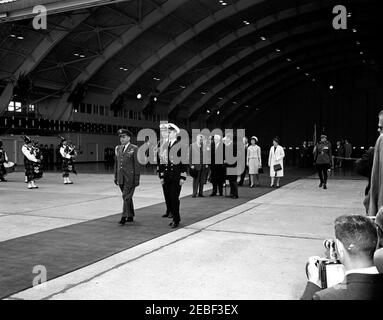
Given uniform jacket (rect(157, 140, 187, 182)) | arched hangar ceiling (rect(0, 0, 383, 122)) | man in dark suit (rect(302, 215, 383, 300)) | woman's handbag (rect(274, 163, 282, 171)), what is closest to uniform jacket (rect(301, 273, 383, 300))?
man in dark suit (rect(302, 215, 383, 300))

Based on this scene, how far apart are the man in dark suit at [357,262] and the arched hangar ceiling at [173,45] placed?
2225 cm

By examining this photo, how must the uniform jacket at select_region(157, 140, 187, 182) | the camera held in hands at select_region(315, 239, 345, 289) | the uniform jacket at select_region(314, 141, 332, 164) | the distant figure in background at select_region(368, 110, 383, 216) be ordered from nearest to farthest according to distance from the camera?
the camera held in hands at select_region(315, 239, 345, 289) → the distant figure in background at select_region(368, 110, 383, 216) → the uniform jacket at select_region(157, 140, 187, 182) → the uniform jacket at select_region(314, 141, 332, 164)

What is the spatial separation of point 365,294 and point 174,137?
587 cm

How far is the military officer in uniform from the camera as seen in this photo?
288 inches

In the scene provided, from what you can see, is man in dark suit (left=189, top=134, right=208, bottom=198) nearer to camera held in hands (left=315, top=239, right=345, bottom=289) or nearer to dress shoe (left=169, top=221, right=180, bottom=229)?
dress shoe (left=169, top=221, right=180, bottom=229)

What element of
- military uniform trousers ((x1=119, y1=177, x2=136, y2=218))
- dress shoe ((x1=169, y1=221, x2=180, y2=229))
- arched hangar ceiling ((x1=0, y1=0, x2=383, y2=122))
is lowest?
dress shoe ((x1=169, y1=221, x2=180, y2=229))

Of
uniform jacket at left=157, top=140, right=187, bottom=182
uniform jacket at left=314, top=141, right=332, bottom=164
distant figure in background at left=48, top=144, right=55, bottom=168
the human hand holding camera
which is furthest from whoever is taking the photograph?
distant figure in background at left=48, top=144, right=55, bottom=168

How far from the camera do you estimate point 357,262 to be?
7.27 feet

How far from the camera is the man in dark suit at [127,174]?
24.5 feet

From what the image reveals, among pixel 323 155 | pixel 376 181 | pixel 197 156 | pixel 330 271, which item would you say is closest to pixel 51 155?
pixel 197 156

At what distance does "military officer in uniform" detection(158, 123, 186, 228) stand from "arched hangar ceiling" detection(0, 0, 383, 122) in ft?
55.6

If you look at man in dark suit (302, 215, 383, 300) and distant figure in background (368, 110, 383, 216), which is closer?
man in dark suit (302, 215, 383, 300)

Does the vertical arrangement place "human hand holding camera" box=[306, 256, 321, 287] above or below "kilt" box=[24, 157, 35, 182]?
below

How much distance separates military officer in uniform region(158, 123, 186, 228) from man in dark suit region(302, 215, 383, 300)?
16.8 feet
